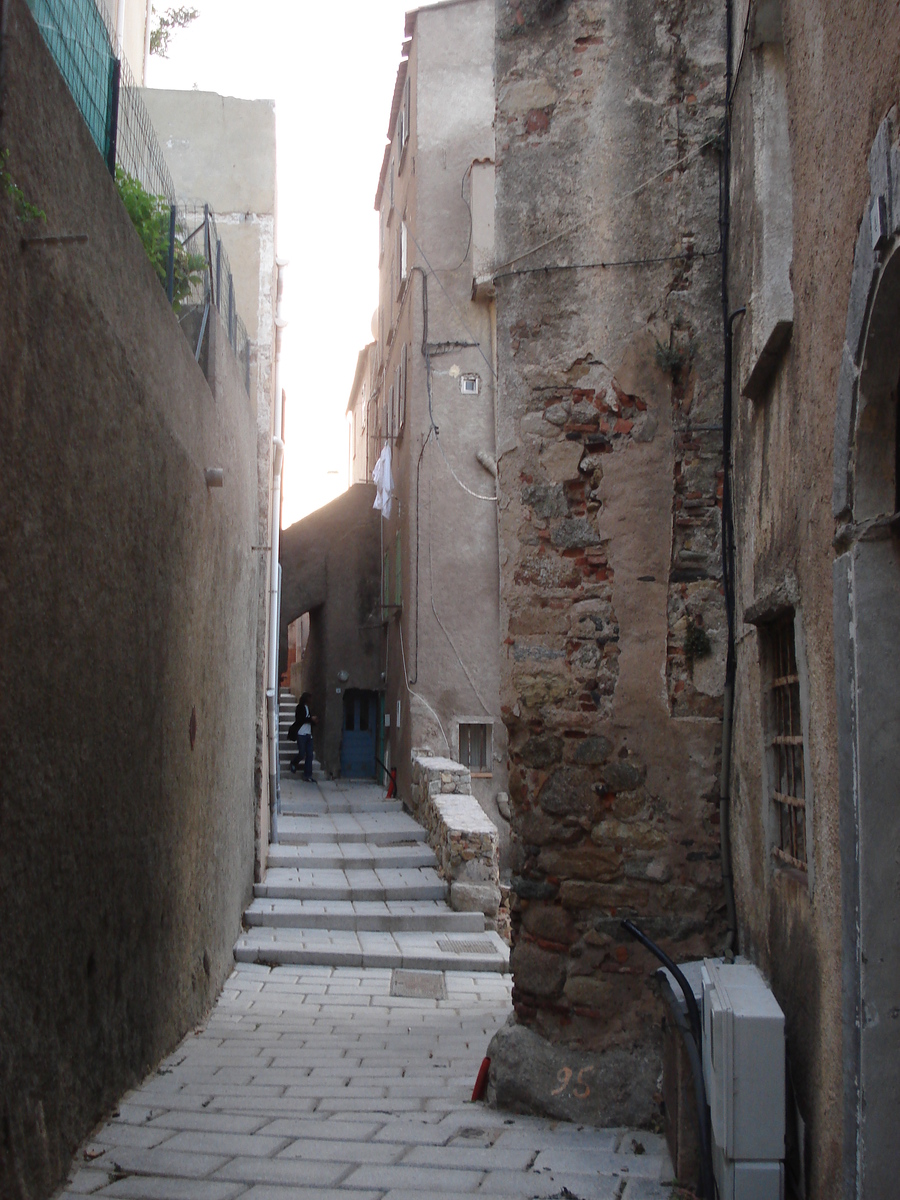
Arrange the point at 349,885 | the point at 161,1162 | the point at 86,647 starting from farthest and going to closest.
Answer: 1. the point at 349,885
2. the point at 86,647
3. the point at 161,1162

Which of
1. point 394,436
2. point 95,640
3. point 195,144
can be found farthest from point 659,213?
point 394,436

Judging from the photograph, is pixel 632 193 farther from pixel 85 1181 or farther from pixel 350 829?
pixel 350 829

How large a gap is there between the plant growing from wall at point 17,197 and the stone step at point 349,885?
836cm

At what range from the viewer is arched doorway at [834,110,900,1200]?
2.69m

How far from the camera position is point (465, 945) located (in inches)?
388

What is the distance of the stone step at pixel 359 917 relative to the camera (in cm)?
1019

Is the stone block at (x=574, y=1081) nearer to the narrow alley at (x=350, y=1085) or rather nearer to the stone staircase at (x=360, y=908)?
the narrow alley at (x=350, y=1085)

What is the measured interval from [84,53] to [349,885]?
27.6 ft

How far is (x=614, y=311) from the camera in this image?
17.7 ft

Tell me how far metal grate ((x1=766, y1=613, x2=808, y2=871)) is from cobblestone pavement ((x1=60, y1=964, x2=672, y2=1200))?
1312 millimetres

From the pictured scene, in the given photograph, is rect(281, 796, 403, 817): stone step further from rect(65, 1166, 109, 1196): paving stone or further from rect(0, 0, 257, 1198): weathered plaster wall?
rect(65, 1166, 109, 1196): paving stone

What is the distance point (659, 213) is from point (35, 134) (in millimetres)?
2985

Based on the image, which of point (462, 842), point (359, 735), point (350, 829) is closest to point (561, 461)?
point (462, 842)

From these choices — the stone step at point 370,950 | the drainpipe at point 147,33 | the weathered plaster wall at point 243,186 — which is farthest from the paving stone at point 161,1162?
the drainpipe at point 147,33
